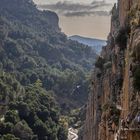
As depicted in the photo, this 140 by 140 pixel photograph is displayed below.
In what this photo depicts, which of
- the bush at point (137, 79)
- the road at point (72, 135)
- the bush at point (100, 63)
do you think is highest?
the bush at point (100, 63)

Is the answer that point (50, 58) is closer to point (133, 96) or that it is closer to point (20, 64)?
point (20, 64)

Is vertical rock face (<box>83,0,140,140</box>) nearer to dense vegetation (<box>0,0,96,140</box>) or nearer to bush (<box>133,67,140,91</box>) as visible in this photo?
bush (<box>133,67,140,91</box>)

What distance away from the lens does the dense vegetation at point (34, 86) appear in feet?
282

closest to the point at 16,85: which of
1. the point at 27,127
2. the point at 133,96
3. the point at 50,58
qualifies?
the point at 27,127

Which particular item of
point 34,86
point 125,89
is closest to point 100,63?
point 125,89

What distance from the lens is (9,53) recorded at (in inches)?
6048

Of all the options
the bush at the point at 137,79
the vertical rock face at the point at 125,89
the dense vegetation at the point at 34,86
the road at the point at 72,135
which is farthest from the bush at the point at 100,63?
the road at the point at 72,135

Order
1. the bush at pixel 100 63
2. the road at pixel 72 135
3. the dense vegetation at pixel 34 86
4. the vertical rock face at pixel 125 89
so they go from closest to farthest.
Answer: the vertical rock face at pixel 125 89 → the bush at pixel 100 63 → the dense vegetation at pixel 34 86 → the road at pixel 72 135

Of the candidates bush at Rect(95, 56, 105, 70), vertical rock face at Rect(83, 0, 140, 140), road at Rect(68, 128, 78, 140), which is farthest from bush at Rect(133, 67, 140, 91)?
road at Rect(68, 128, 78, 140)

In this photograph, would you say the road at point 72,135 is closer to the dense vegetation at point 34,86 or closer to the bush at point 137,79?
the dense vegetation at point 34,86

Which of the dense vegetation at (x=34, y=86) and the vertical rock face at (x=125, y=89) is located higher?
the dense vegetation at (x=34, y=86)

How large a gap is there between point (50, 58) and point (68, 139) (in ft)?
281

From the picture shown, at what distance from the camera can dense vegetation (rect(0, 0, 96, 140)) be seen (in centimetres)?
8588

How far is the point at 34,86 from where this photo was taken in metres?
114
